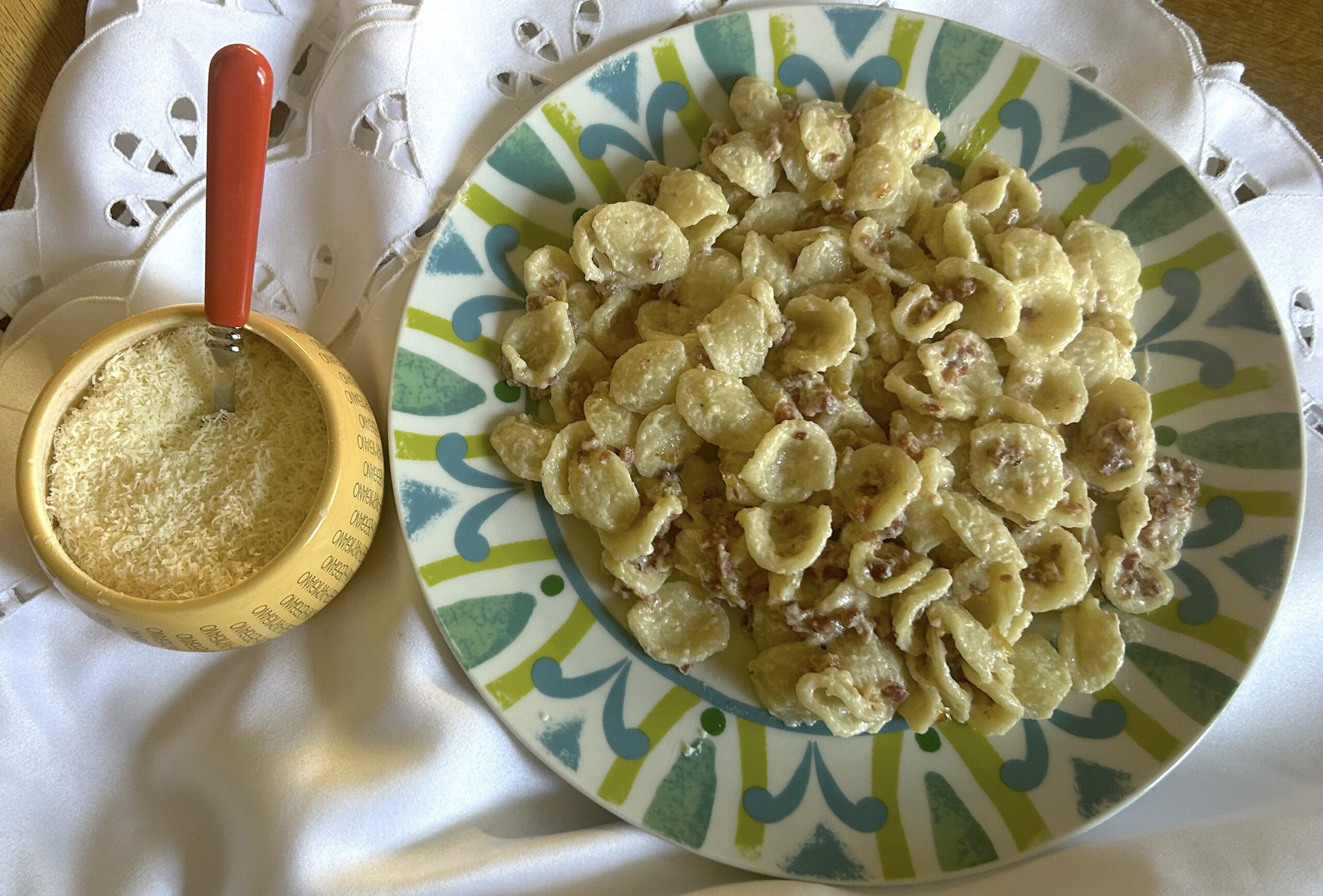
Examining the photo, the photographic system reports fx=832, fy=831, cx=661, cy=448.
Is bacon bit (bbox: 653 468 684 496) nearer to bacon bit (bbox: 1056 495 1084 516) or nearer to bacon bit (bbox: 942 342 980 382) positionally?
bacon bit (bbox: 942 342 980 382)

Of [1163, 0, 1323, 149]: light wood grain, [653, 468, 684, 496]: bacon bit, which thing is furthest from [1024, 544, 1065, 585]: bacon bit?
[1163, 0, 1323, 149]: light wood grain

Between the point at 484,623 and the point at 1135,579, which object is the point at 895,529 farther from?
the point at 484,623

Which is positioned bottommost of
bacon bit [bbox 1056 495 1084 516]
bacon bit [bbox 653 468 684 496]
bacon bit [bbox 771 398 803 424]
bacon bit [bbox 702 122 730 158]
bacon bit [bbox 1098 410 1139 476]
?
bacon bit [bbox 653 468 684 496]

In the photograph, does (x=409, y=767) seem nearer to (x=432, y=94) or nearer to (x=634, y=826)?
(x=634, y=826)

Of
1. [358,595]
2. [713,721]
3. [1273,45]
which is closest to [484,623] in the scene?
[358,595]

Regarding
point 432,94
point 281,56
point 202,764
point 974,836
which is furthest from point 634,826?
point 281,56

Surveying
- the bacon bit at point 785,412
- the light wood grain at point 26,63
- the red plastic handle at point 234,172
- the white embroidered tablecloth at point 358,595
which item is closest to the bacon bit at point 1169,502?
the white embroidered tablecloth at point 358,595
